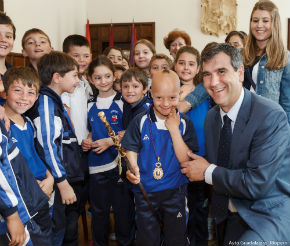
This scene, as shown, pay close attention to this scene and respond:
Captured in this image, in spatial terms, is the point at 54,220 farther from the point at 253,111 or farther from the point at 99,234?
the point at 253,111

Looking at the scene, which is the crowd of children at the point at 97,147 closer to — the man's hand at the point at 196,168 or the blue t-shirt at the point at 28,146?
the blue t-shirt at the point at 28,146

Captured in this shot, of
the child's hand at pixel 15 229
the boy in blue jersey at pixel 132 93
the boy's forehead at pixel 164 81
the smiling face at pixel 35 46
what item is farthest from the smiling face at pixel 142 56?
the child's hand at pixel 15 229

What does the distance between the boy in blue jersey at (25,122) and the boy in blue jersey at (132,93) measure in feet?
2.44

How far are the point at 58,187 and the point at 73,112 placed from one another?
0.70m

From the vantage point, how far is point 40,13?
5629mm

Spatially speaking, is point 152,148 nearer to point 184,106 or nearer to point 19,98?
point 184,106

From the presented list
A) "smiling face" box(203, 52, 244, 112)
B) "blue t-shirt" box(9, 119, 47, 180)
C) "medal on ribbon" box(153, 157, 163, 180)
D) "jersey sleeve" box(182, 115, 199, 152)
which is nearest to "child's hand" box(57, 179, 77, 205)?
"blue t-shirt" box(9, 119, 47, 180)

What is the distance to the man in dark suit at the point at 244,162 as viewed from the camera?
151cm

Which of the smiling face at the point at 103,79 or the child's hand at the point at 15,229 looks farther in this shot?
the smiling face at the point at 103,79

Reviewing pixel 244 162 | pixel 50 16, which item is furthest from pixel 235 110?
pixel 50 16

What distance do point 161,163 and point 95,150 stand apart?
0.66 metres

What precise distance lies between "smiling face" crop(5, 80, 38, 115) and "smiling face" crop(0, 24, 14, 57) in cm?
53

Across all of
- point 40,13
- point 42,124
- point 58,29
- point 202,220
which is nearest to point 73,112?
point 42,124

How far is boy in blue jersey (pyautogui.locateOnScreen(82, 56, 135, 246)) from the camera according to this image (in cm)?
249
